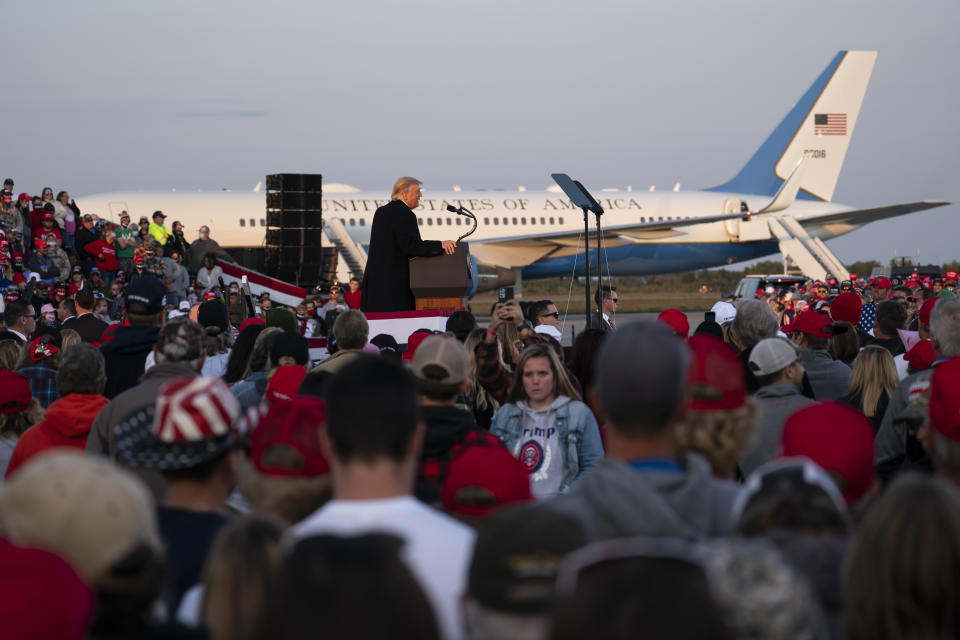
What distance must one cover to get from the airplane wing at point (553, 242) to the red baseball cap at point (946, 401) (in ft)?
80.4

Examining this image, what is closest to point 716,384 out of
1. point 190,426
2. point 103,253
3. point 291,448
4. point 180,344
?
point 291,448

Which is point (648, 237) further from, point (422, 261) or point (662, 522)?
point (662, 522)

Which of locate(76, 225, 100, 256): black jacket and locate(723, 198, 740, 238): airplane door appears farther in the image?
locate(723, 198, 740, 238): airplane door

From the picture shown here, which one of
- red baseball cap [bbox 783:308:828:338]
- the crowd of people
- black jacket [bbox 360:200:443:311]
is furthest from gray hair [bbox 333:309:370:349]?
red baseball cap [bbox 783:308:828:338]

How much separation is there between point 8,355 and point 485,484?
16.2 feet

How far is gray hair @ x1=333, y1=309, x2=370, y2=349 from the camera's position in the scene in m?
5.53

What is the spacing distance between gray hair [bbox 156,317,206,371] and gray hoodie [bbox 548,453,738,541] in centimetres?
287

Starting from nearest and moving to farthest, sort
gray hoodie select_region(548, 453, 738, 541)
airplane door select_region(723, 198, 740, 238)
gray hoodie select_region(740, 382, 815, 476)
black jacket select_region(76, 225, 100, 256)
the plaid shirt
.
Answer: gray hoodie select_region(548, 453, 738, 541) < gray hoodie select_region(740, 382, 815, 476) < the plaid shirt < black jacket select_region(76, 225, 100, 256) < airplane door select_region(723, 198, 740, 238)

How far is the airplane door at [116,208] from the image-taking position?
26.9 meters

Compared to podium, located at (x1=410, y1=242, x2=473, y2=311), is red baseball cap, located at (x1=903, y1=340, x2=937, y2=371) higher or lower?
lower

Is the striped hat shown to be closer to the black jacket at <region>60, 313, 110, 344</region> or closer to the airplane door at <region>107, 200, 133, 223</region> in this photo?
the black jacket at <region>60, 313, 110, 344</region>

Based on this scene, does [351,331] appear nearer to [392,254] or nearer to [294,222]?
[392,254]

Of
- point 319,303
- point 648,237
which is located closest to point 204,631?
point 319,303

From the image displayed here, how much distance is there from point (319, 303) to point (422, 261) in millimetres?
9206
